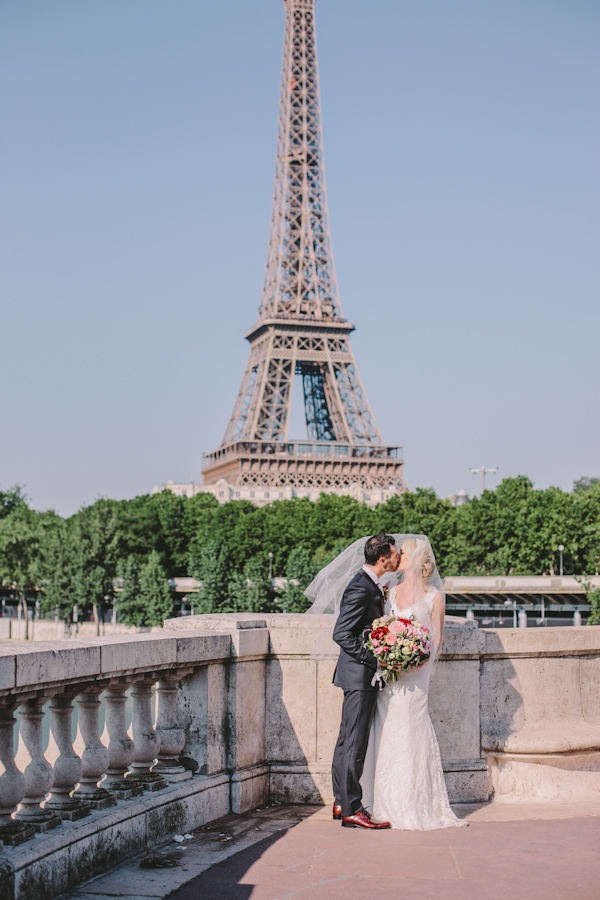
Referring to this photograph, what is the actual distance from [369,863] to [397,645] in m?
1.41

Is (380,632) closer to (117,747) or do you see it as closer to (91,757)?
(117,747)

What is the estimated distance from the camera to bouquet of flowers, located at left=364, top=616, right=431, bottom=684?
7.01 m

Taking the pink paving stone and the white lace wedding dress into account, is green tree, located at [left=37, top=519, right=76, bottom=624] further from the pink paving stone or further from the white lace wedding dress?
the pink paving stone

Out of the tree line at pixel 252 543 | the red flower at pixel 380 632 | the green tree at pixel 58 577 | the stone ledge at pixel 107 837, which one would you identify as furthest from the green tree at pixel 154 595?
the red flower at pixel 380 632

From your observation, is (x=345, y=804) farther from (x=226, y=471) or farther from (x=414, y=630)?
(x=226, y=471)

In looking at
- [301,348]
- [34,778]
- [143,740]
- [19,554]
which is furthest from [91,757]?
[301,348]

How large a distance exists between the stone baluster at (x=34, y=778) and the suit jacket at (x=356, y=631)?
7.60 ft

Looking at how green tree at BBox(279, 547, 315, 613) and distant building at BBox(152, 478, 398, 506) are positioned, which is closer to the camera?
green tree at BBox(279, 547, 315, 613)

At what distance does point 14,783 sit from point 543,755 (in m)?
4.27

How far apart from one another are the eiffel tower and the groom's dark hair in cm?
8261

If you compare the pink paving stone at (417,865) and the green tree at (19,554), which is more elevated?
the green tree at (19,554)

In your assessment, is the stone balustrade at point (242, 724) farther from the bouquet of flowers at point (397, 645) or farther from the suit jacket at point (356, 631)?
the bouquet of flowers at point (397, 645)


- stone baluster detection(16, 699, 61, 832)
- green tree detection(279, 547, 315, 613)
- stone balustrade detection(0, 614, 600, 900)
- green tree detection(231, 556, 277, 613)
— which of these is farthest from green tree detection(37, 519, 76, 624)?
stone baluster detection(16, 699, 61, 832)

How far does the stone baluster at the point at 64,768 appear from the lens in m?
5.78
